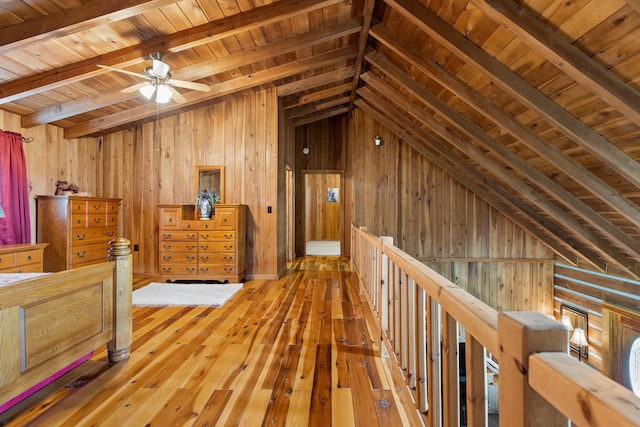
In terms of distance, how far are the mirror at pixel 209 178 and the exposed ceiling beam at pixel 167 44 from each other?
2.00 metres

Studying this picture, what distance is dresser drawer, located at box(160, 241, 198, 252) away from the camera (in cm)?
461

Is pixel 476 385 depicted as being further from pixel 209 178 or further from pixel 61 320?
pixel 209 178

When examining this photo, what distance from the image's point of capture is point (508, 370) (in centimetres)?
69

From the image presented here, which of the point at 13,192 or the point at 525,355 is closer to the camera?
the point at 525,355

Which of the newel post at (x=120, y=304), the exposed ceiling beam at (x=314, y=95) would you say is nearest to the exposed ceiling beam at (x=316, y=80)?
the exposed ceiling beam at (x=314, y=95)

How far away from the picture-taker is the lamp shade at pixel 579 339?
4.83m

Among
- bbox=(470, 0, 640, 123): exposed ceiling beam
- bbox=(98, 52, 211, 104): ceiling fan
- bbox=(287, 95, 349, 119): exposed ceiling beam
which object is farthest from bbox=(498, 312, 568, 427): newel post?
bbox=(287, 95, 349, 119): exposed ceiling beam

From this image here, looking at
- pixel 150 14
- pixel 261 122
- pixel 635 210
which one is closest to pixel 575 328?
pixel 635 210

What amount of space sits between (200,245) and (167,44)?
2.59m

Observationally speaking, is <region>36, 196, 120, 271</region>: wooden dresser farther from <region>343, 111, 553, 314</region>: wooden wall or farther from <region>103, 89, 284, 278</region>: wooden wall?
<region>343, 111, 553, 314</region>: wooden wall

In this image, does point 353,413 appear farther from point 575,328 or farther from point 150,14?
point 575,328

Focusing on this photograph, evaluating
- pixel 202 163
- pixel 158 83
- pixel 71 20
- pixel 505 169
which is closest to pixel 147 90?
pixel 158 83

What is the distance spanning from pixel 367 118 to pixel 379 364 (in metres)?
5.05

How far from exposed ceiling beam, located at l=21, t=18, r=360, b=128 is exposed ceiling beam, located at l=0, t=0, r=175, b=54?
1.31 meters
